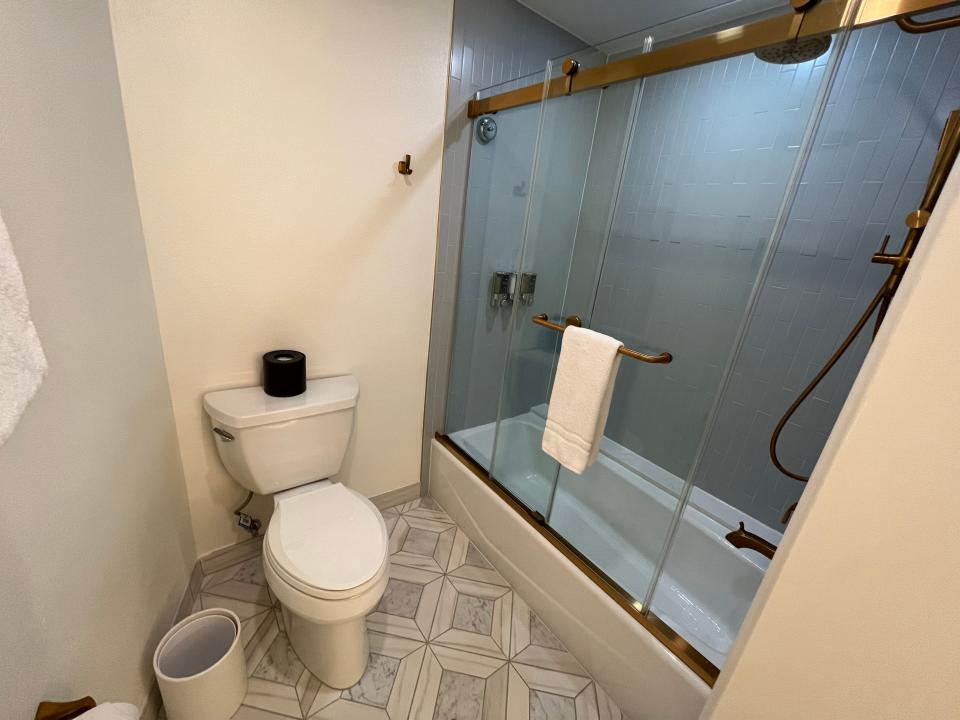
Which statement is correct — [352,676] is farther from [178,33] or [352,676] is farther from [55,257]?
[178,33]

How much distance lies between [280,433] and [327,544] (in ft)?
1.28

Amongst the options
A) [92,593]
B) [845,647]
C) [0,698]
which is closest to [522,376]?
[845,647]

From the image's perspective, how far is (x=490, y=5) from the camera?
1463mm

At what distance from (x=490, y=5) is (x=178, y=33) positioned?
3.41 ft

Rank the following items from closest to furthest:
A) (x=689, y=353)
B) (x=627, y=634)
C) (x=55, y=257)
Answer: (x=55, y=257)
(x=627, y=634)
(x=689, y=353)

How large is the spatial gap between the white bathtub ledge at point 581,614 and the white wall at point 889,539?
0.54m

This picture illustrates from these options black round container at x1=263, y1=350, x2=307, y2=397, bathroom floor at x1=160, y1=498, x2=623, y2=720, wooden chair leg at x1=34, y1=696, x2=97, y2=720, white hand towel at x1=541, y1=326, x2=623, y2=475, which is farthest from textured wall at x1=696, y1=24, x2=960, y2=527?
wooden chair leg at x1=34, y1=696, x2=97, y2=720

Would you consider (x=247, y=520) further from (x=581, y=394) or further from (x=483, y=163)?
(x=483, y=163)

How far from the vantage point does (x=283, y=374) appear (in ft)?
4.30

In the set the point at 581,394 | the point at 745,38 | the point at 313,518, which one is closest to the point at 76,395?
the point at 313,518

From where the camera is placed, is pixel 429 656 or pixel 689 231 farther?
pixel 689 231

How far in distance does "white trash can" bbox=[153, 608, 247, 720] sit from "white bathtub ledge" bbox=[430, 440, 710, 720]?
3.01ft

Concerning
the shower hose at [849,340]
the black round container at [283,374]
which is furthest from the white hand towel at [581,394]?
the black round container at [283,374]

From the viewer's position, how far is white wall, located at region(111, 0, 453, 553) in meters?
1.07
